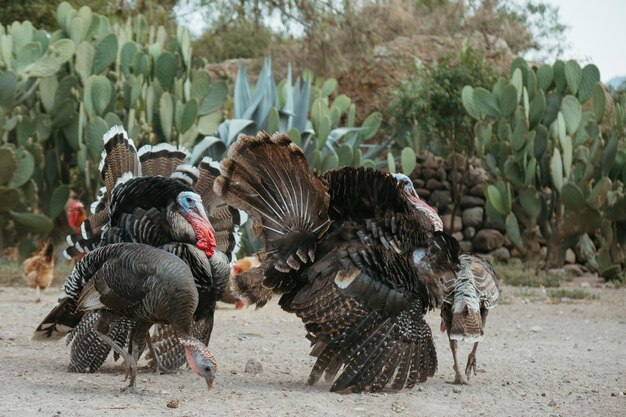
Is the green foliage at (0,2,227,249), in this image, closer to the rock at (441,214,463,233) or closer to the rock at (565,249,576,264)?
the rock at (441,214,463,233)

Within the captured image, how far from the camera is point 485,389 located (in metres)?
6.45

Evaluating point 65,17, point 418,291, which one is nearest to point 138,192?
point 418,291

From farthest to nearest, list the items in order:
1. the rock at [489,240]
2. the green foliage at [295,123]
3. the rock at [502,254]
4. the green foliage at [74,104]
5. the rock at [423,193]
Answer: the rock at [423,193] < the rock at [489,240] < the rock at [502,254] < the green foliage at [295,123] < the green foliage at [74,104]

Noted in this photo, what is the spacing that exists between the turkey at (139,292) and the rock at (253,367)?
0.89 metres

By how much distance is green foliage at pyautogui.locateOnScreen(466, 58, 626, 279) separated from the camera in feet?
41.9

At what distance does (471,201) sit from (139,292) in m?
10.7

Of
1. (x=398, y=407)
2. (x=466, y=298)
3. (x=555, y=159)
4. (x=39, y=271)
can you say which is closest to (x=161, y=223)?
(x=398, y=407)

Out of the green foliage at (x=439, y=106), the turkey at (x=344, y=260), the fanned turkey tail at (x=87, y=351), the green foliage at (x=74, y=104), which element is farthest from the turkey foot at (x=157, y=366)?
the green foliage at (x=439, y=106)

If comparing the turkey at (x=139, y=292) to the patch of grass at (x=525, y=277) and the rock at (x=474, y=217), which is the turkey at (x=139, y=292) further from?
the rock at (x=474, y=217)

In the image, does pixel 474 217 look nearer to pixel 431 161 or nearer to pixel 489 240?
pixel 489 240

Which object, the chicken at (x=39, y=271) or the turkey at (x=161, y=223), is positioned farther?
the chicken at (x=39, y=271)

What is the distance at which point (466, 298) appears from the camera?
6.43m

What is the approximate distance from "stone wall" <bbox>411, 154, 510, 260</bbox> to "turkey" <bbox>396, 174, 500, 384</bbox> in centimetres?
829

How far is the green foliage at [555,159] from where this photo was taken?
1276 cm
